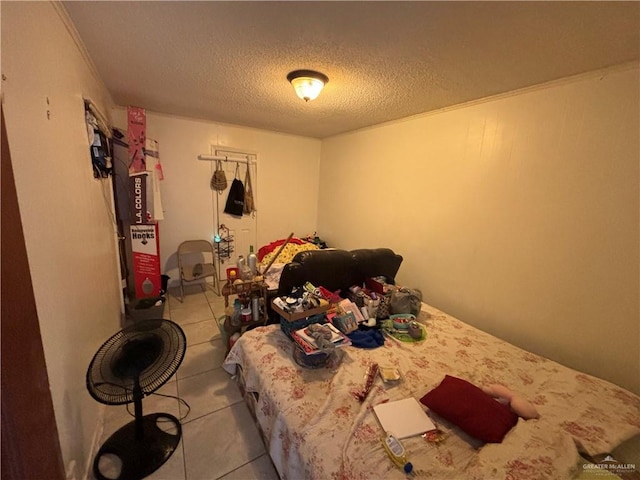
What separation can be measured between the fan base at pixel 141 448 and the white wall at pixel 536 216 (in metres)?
2.51

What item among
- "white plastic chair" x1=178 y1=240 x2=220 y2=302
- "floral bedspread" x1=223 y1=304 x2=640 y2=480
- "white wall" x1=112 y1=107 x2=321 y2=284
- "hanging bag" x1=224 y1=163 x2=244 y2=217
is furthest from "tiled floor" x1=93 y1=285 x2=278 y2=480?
"hanging bag" x1=224 y1=163 x2=244 y2=217

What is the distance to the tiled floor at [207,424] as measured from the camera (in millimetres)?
1373

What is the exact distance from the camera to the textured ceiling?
1.19 meters

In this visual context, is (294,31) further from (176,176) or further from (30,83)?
(176,176)

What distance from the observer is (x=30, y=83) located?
94 centimetres

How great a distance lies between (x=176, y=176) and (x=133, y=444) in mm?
2926

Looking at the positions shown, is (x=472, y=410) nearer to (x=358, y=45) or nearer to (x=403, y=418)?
(x=403, y=418)

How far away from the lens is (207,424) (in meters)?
1.63

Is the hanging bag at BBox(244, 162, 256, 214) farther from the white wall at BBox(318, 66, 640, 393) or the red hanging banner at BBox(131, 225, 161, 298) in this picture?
the white wall at BBox(318, 66, 640, 393)

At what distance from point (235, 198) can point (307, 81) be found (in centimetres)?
231

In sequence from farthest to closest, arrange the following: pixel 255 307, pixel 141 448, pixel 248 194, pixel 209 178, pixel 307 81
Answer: pixel 248 194, pixel 209 178, pixel 255 307, pixel 307 81, pixel 141 448

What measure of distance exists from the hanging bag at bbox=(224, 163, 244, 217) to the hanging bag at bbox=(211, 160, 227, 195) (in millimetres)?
137

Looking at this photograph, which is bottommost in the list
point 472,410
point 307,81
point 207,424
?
point 207,424

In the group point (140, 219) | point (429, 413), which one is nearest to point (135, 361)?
point (429, 413)
